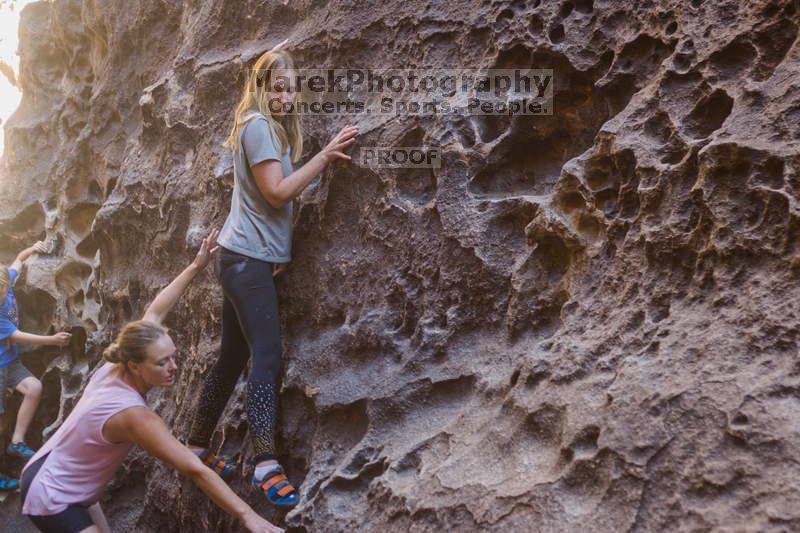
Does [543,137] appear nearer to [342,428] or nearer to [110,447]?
[342,428]

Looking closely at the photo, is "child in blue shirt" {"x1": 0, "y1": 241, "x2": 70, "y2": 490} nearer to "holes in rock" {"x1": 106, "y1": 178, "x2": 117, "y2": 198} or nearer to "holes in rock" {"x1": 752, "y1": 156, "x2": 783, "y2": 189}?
"holes in rock" {"x1": 106, "y1": 178, "x2": 117, "y2": 198}

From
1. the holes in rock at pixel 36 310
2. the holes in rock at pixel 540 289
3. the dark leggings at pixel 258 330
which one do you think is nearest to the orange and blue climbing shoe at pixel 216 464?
the dark leggings at pixel 258 330

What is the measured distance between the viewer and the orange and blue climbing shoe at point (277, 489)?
2.82 m

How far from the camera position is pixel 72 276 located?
19.2ft

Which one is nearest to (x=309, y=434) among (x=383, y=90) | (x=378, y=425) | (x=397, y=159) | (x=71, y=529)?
(x=378, y=425)

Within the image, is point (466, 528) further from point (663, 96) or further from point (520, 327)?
point (663, 96)

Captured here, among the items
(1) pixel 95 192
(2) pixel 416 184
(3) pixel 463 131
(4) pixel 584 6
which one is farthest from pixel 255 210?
(1) pixel 95 192

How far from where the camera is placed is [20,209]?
6523 millimetres

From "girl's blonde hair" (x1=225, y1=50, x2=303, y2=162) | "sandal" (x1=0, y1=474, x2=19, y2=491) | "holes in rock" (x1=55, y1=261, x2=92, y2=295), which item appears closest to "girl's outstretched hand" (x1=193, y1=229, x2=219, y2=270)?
"girl's blonde hair" (x1=225, y1=50, x2=303, y2=162)

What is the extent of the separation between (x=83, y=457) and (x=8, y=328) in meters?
3.15

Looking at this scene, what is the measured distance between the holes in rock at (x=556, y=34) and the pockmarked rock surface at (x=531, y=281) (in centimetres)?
1

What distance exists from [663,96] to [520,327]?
90cm

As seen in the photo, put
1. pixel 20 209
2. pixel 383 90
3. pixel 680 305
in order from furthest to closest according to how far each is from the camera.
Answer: pixel 20 209 → pixel 383 90 → pixel 680 305

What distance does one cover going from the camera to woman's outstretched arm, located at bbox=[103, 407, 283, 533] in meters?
2.56
